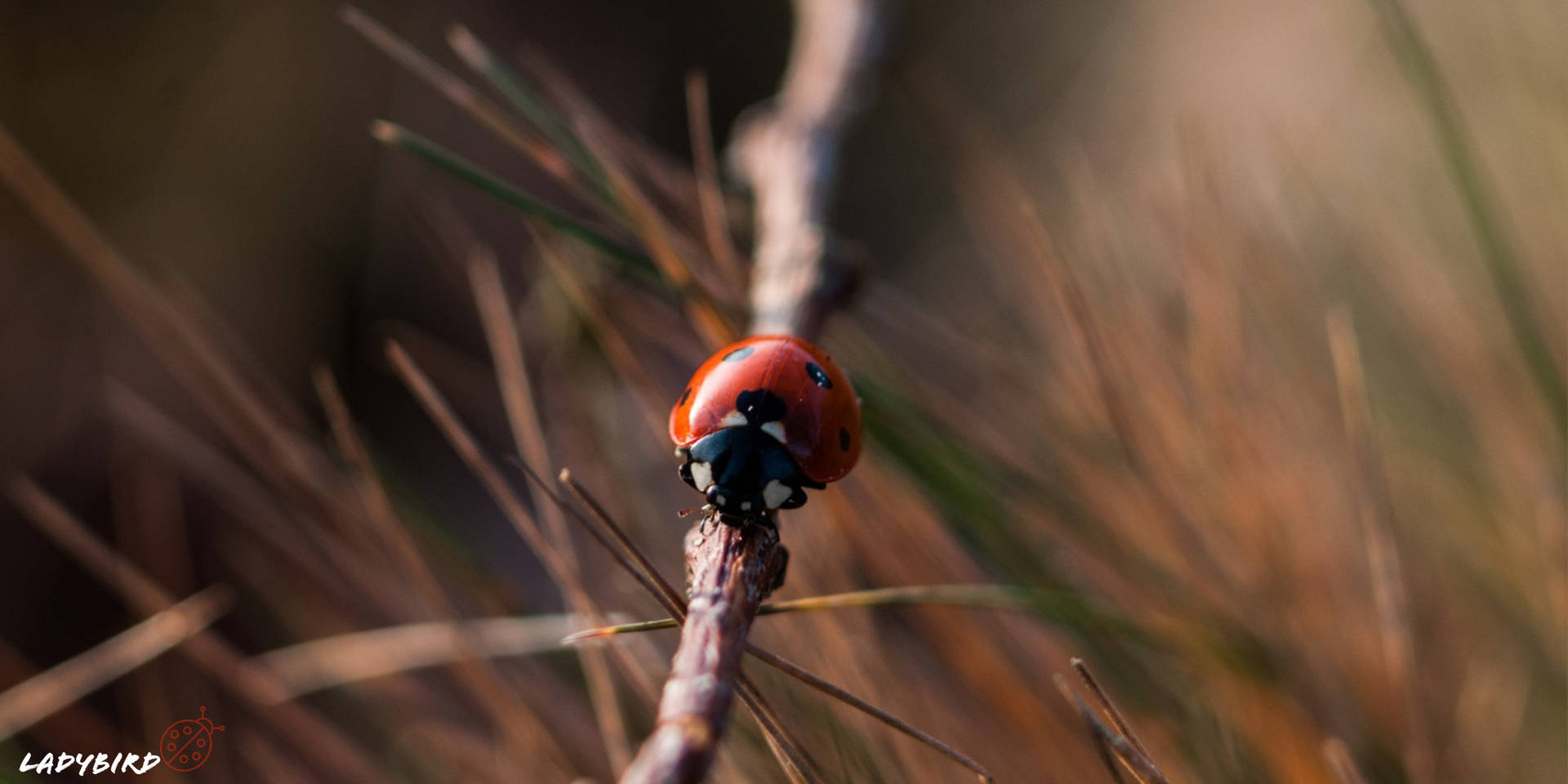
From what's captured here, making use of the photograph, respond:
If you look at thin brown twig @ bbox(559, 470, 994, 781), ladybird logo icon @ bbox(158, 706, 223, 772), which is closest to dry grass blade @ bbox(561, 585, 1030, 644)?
thin brown twig @ bbox(559, 470, 994, 781)

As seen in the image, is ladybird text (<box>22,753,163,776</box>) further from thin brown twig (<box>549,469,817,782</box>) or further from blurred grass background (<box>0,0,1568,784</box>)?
thin brown twig (<box>549,469,817,782</box>)

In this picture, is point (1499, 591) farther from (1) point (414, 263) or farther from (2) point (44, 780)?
(1) point (414, 263)

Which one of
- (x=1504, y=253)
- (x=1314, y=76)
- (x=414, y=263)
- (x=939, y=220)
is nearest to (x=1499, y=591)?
(x=1504, y=253)

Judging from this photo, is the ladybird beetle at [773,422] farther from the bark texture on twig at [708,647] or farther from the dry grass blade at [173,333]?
the dry grass blade at [173,333]

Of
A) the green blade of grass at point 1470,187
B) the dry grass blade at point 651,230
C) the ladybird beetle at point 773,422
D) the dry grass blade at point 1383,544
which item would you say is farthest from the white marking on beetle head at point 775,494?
the green blade of grass at point 1470,187

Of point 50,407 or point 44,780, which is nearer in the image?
point 44,780

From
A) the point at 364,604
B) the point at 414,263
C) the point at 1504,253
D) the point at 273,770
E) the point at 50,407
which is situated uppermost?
the point at 414,263

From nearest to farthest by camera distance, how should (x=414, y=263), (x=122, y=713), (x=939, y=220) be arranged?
(x=122, y=713) < (x=414, y=263) < (x=939, y=220)

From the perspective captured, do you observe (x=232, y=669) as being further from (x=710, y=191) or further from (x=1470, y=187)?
(x=1470, y=187)
